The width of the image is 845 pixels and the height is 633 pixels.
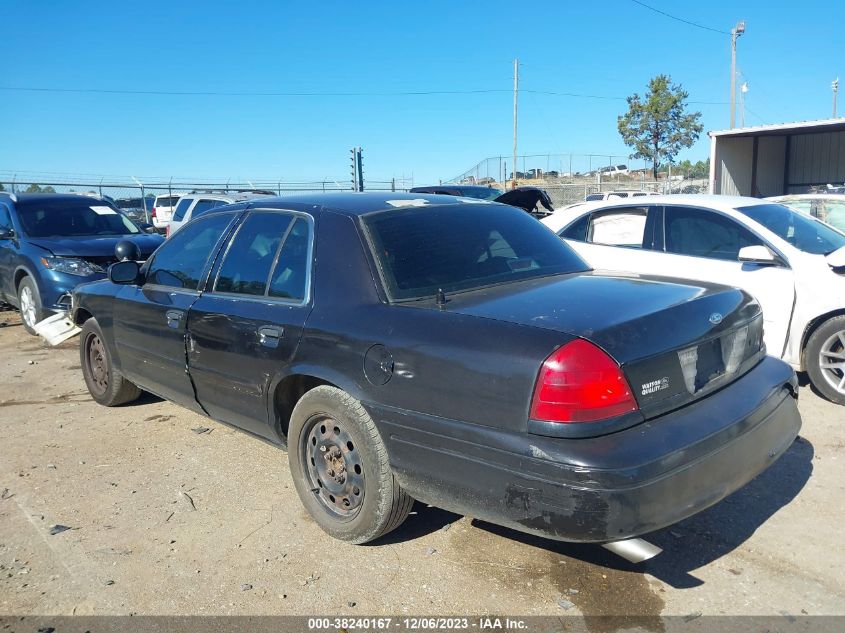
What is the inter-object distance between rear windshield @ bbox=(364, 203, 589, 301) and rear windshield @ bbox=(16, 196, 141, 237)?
7.02 m

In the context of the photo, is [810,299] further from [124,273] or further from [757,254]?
[124,273]

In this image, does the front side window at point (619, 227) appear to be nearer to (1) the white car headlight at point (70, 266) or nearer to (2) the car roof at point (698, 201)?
(2) the car roof at point (698, 201)

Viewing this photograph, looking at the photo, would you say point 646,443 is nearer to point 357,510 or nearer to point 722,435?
point 722,435

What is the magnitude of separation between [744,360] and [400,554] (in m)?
1.88

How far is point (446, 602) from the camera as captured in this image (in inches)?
116

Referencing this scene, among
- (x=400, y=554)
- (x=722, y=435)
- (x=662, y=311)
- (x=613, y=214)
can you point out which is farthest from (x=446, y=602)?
(x=613, y=214)

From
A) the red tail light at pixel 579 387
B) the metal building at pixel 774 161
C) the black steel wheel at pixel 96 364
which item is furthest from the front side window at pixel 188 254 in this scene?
the metal building at pixel 774 161

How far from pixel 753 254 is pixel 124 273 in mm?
4682

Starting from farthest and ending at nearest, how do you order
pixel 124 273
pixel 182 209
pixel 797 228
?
pixel 182 209 → pixel 797 228 → pixel 124 273

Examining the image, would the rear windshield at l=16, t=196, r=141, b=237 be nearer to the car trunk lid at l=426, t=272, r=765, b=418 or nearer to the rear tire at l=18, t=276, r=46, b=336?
the rear tire at l=18, t=276, r=46, b=336

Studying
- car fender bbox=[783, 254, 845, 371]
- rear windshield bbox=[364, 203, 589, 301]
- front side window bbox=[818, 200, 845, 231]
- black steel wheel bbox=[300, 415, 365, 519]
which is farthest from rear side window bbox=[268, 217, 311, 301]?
front side window bbox=[818, 200, 845, 231]

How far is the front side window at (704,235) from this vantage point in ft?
19.1

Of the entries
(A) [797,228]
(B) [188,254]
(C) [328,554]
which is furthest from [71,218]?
(A) [797,228]

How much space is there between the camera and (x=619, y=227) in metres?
6.61
